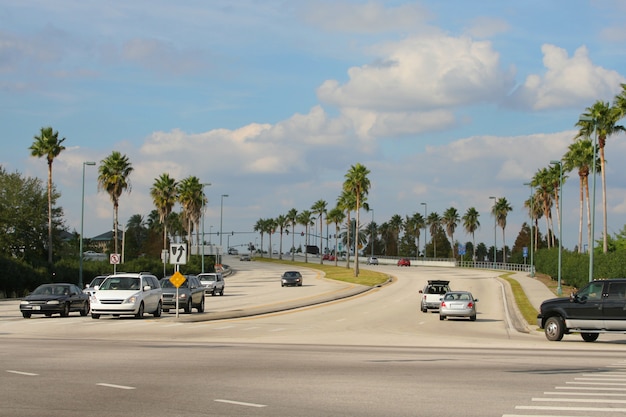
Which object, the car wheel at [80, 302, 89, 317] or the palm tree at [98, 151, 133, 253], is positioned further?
the palm tree at [98, 151, 133, 253]

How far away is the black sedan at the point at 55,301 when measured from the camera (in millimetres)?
36219

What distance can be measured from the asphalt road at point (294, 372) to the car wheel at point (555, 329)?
0.78m

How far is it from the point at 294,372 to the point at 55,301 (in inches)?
897

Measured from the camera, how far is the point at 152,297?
118ft

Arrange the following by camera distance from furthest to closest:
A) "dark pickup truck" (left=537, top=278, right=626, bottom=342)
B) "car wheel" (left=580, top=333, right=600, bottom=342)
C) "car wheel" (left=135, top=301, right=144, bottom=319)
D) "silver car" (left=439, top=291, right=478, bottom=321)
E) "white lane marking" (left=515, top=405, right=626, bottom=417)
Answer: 1. "silver car" (left=439, top=291, right=478, bottom=321)
2. "car wheel" (left=135, top=301, right=144, bottom=319)
3. "car wheel" (left=580, top=333, right=600, bottom=342)
4. "dark pickup truck" (left=537, top=278, right=626, bottom=342)
5. "white lane marking" (left=515, top=405, right=626, bottom=417)

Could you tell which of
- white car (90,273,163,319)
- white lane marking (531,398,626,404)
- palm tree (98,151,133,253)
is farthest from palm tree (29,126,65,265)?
white lane marking (531,398,626,404)

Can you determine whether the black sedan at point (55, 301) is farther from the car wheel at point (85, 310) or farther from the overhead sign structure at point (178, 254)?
the overhead sign structure at point (178, 254)

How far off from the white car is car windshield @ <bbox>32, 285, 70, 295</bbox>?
3.05 m

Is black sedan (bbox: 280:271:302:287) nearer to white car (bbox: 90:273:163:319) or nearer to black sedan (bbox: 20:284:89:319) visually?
black sedan (bbox: 20:284:89:319)

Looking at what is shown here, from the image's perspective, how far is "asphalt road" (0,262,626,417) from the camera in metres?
11.8

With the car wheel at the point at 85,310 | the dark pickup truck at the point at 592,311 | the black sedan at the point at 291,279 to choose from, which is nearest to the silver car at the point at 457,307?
the dark pickup truck at the point at 592,311

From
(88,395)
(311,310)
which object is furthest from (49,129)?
(88,395)

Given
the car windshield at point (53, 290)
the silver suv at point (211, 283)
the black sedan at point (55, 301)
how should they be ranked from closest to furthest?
the black sedan at point (55, 301) < the car windshield at point (53, 290) < the silver suv at point (211, 283)

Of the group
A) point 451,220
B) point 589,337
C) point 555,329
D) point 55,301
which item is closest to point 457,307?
point 589,337
